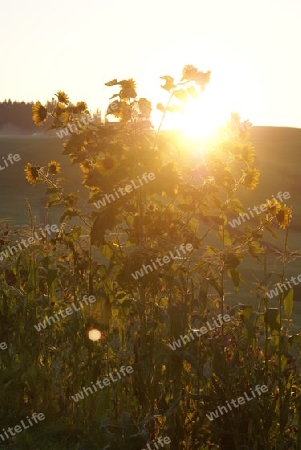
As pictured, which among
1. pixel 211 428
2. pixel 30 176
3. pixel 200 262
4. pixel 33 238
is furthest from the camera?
pixel 33 238

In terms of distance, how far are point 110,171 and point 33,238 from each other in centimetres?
149

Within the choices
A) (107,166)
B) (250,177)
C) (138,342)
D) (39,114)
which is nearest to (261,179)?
(138,342)

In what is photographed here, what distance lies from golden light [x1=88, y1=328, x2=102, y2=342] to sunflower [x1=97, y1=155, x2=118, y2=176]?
1.42 m

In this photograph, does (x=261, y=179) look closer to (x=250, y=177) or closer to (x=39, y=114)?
(x=250, y=177)

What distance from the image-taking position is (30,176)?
6.61m

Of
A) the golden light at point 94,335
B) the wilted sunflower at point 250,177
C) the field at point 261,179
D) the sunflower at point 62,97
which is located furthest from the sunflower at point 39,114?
the field at point 261,179

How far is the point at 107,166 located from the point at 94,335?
1490 mm

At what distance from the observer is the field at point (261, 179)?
32975 mm

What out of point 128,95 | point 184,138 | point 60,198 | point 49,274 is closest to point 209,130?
point 184,138

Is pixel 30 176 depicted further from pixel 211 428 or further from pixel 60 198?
pixel 211 428

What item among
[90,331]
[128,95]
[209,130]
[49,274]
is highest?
[128,95]

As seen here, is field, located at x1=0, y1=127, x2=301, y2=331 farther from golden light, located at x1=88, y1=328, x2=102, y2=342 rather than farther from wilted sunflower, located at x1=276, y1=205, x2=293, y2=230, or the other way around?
wilted sunflower, located at x1=276, y1=205, x2=293, y2=230

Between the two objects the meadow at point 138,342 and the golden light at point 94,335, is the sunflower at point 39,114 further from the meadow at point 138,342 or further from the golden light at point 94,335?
the golden light at point 94,335

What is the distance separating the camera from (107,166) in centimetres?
600
